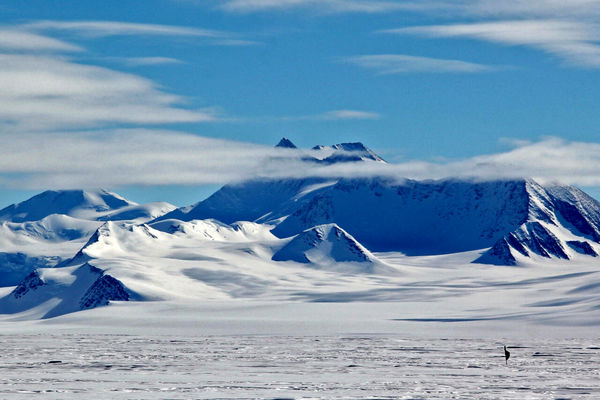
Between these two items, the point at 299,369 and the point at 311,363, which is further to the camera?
the point at 311,363

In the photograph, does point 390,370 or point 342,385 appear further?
point 390,370

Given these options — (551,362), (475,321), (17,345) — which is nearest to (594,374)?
(551,362)

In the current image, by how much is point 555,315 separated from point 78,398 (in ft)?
401

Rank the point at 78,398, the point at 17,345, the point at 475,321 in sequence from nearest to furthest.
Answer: the point at 78,398 < the point at 17,345 < the point at 475,321

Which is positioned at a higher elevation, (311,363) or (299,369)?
(311,363)

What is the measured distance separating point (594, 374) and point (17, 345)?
2542 inches

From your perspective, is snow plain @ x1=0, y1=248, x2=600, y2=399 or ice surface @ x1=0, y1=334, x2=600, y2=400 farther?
snow plain @ x1=0, y1=248, x2=600, y2=399

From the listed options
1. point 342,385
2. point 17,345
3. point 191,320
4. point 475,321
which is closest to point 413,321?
point 475,321

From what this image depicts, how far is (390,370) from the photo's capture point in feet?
298

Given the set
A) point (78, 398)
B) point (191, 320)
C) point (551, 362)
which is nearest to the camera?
point (78, 398)

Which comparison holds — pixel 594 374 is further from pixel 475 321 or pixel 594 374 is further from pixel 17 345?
pixel 475 321

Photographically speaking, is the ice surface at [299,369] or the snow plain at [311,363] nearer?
the ice surface at [299,369]

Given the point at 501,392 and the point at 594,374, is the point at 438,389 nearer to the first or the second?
the point at 501,392

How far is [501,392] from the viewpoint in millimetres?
Result: 75062
